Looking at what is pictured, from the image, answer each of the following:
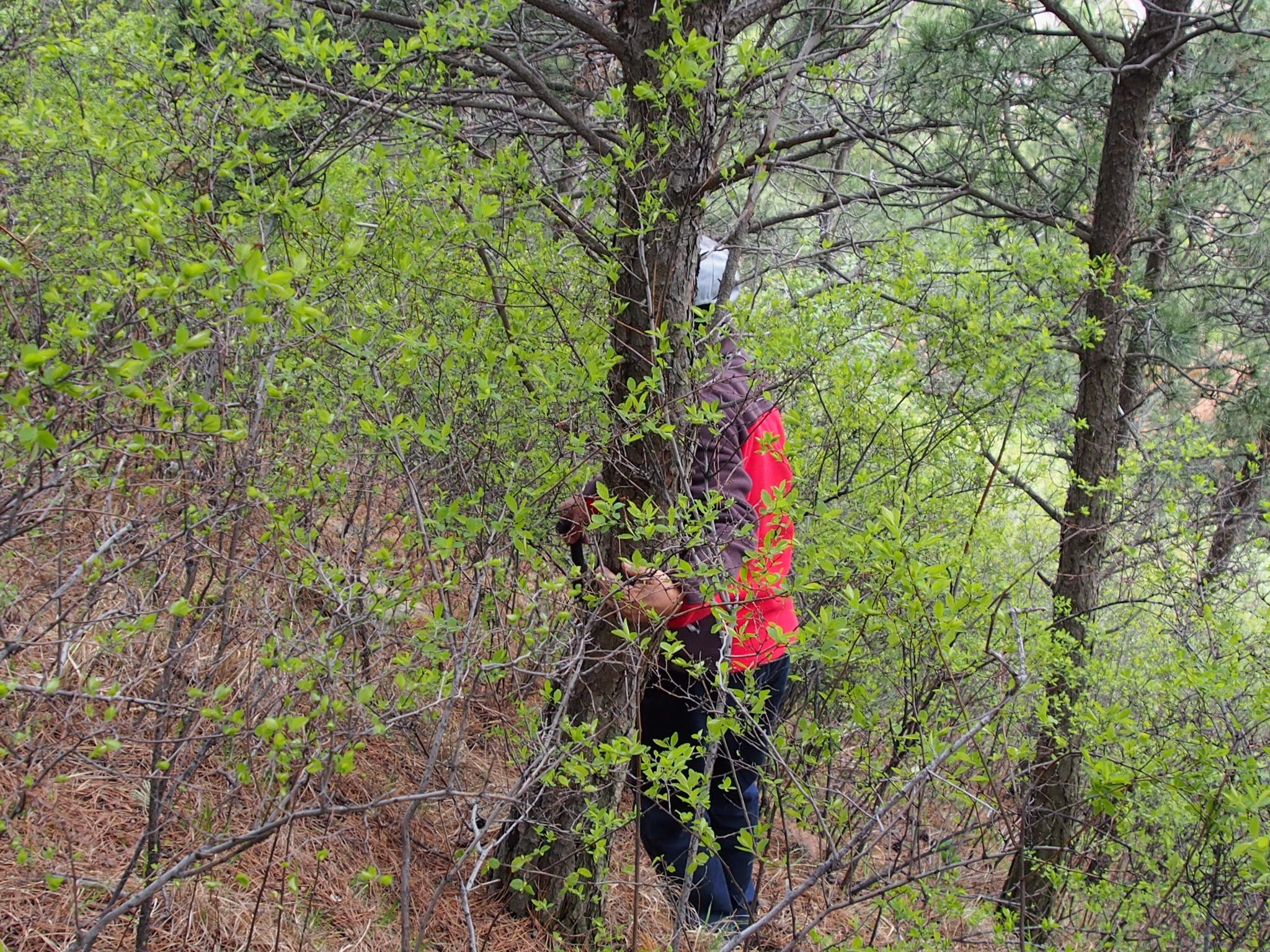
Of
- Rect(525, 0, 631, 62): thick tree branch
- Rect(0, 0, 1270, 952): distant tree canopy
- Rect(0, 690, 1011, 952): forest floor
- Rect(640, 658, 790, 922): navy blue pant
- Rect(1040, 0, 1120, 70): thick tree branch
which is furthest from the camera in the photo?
Rect(1040, 0, 1120, 70): thick tree branch

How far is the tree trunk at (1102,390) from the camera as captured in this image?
5191 mm

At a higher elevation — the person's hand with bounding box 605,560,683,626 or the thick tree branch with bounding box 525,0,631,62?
the thick tree branch with bounding box 525,0,631,62

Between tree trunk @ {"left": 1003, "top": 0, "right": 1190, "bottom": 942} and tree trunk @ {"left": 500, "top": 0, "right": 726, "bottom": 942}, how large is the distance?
290 cm

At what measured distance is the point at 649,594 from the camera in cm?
254

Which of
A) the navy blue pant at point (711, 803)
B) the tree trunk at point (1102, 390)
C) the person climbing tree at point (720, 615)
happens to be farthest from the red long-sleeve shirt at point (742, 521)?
the tree trunk at point (1102, 390)

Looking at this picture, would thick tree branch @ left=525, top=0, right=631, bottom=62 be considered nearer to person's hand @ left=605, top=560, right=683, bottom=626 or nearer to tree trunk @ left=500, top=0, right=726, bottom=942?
tree trunk @ left=500, top=0, right=726, bottom=942

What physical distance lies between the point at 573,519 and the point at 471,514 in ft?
1.01

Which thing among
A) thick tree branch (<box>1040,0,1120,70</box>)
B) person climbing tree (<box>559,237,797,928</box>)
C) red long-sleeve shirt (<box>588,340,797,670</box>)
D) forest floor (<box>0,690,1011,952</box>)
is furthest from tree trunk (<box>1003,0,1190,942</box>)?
red long-sleeve shirt (<box>588,340,797,670</box>)

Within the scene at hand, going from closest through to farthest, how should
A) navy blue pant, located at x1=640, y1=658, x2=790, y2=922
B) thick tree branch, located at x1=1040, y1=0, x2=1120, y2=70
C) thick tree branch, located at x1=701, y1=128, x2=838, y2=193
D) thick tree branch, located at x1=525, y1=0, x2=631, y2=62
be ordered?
1. thick tree branch, located at x1=701, y1=128, x2=838, y2=193
2. thick tree branch, located at x1=525, y1=0, x2=631, y2=62
3. navy blue pant, located at x1=640, y1=658, x2=790, y2=922
4. thick tree branch, located at x1=1040, y1=0, x2=1120, y2=70

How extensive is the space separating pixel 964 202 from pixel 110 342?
5.74m

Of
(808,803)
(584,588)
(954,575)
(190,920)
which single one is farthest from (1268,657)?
(190,920)

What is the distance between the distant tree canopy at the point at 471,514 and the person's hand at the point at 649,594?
3.1 inches

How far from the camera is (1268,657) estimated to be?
3.17 metres

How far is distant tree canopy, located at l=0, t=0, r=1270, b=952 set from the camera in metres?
2.18
